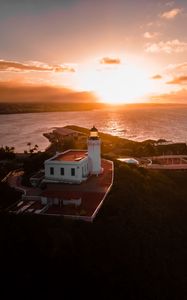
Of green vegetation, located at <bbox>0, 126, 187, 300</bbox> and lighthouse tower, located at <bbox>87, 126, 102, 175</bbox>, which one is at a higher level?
lighthouse tower, located at <bbox>87, 126, 102, 175</bbox>

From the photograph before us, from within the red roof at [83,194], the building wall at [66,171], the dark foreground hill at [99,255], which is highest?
the building wall at [66,171]

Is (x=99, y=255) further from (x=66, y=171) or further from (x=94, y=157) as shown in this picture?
(x=94, y=157)

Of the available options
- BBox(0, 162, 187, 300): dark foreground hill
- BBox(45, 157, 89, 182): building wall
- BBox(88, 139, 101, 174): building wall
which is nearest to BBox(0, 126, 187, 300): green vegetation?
BBox(0, 162, 187, 300): dark foreground hill

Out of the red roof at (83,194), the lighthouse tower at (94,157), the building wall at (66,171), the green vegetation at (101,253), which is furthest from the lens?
the lighthouse tower at (94,157)

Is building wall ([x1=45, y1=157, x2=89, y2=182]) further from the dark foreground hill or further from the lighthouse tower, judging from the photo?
the dark foreground hill

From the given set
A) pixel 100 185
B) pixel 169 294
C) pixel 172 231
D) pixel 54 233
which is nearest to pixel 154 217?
pixel 172 231

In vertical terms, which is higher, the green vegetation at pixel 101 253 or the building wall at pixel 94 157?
the building wall at pixel 94 157

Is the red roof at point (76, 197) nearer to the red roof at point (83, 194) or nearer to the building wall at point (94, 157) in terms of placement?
the red roof at point (83, 194)

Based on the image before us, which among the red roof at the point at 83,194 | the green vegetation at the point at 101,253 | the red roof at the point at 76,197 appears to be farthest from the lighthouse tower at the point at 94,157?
the green vegetation at the point at 101,253
